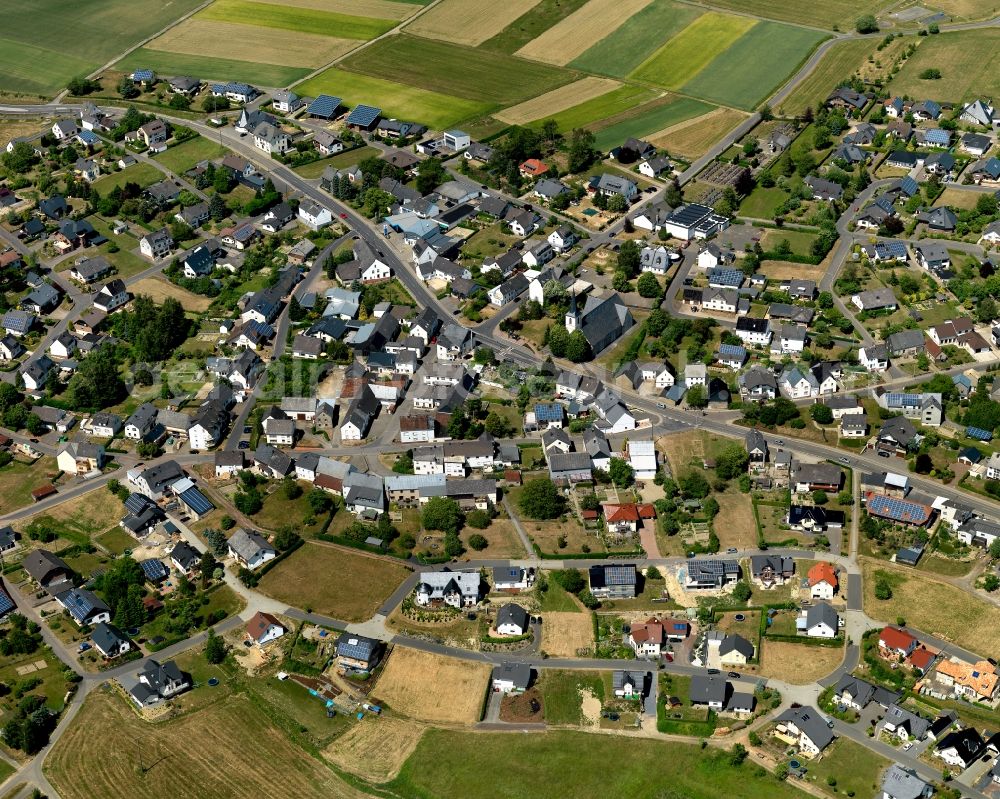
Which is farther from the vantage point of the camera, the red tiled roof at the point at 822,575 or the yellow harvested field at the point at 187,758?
the red tiled roof at the point at 822,575

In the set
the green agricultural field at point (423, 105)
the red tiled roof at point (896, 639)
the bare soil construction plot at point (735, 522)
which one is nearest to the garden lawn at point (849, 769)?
the red tiled roof at point (896, 639)

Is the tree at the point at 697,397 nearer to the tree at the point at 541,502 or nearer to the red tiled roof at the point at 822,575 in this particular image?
the tree at the point at 541,502

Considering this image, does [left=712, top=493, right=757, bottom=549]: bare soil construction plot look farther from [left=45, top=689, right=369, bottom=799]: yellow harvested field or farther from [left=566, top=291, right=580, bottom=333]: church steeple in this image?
[left=45, top=689, right=369, bottom=799]: yellow harvested field

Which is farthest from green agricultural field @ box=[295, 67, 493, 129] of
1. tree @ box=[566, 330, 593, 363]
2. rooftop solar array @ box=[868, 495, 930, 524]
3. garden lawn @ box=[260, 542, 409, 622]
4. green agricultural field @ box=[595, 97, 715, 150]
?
rooftop solar array @ box=[868, 495, 930, 524]

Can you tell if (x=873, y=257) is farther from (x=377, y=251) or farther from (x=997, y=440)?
(x=377, y=251)

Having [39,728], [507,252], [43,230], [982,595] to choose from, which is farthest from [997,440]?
[43,230]

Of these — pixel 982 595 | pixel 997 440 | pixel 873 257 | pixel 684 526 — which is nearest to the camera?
pixel 982 595

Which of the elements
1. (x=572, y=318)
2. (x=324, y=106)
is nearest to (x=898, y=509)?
(x=572, y=318)
